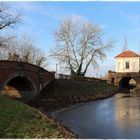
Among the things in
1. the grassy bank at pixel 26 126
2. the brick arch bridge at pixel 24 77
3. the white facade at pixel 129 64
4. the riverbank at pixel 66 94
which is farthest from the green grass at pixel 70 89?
the grassy bank at pixel 26 126

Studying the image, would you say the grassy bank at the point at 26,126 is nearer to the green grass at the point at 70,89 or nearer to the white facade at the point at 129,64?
the green grass at the point at 70,89

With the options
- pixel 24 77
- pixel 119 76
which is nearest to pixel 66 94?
pixel 24 77

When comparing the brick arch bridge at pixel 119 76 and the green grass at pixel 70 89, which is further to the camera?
the brick arch bridge at pixel 119 76

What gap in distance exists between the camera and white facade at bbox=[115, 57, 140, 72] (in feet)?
240

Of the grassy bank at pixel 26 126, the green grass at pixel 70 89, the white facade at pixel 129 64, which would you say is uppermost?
the white facade at pixel 129 64

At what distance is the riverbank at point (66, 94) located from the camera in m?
38.3

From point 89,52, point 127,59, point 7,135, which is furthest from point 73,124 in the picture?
point 127,59

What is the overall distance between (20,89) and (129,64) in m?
37.2

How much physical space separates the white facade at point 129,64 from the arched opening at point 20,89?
3672 cm

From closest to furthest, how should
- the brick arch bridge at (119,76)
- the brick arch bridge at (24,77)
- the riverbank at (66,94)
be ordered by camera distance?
1. the brick arch bridge at (24,77)
2. the riverbank at (66,94)
3. the brick arch bridge at (119,76)

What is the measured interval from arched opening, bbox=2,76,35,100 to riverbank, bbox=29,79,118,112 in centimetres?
116

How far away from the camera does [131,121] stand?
22734 mm

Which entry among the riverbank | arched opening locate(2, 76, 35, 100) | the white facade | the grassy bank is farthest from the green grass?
the grassy bank

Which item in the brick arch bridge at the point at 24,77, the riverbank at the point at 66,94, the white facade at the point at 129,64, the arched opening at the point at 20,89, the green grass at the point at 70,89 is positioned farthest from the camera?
the white facade at the point at 129,64
